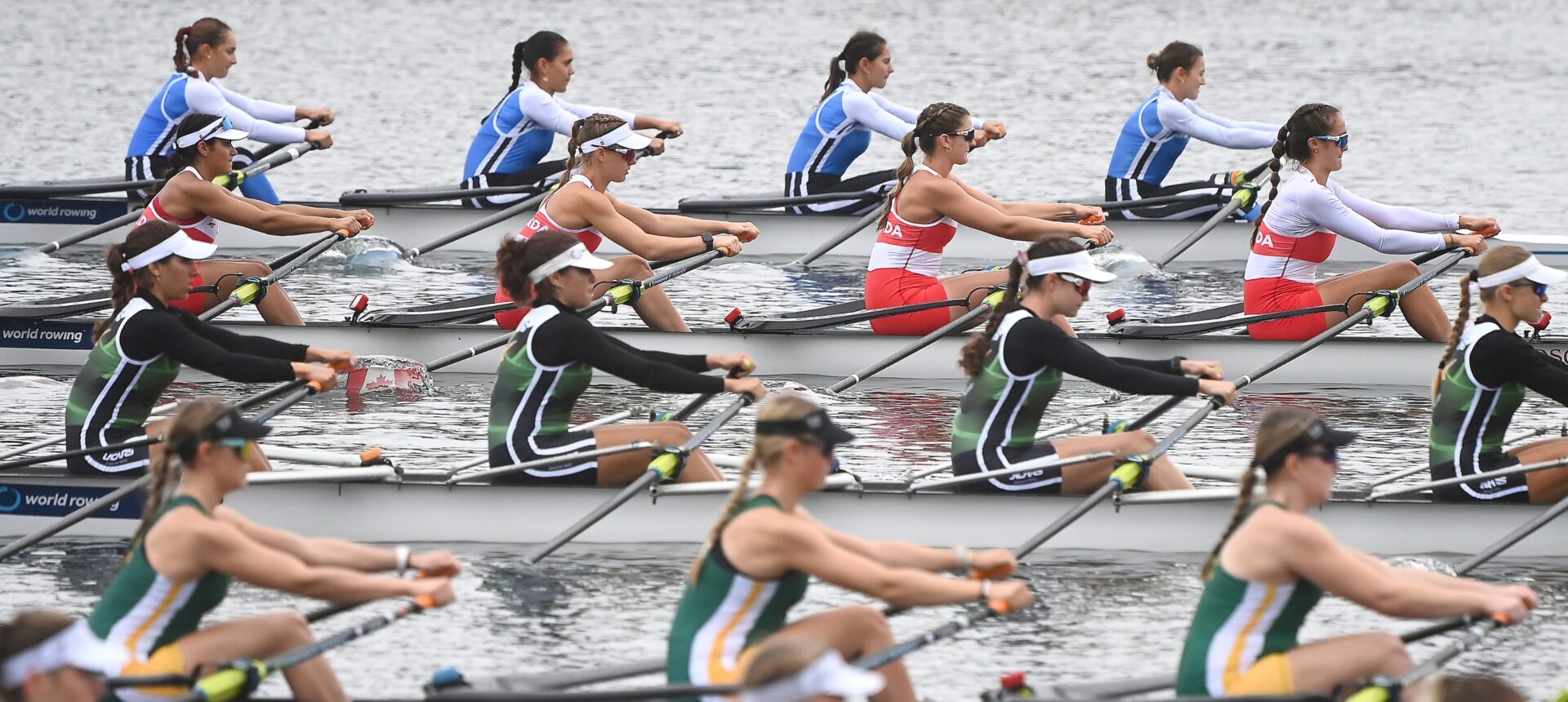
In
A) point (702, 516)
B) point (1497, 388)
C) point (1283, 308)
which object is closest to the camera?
point (1497, 388)

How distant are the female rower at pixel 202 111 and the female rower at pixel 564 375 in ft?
23.2

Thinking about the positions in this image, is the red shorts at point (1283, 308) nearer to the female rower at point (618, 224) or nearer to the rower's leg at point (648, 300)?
the female rower at point (618, 224)

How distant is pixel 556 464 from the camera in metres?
9.69

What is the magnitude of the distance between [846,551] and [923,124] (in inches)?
250

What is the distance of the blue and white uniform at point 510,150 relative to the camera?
17250 millimetres

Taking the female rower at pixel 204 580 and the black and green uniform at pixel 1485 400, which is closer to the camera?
the female rower at pixel 204 580

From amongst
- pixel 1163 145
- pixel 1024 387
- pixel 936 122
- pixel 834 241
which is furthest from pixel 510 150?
pixel 1024 387

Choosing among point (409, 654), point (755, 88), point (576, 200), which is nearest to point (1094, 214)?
point (576, 200)

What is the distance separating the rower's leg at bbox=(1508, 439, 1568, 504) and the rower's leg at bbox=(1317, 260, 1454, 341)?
3001mm

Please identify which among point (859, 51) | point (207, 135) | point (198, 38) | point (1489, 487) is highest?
point (859, 51)

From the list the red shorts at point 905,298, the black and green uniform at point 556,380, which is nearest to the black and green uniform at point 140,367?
the black and green uniform at point 556,380

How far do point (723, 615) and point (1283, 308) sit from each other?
7091 millimetres

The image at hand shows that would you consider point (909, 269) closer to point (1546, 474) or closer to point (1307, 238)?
point (1307, 238)

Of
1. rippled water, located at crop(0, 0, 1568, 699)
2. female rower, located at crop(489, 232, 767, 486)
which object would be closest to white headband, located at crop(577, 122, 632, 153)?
rippled water, located at crop(0, 0, 1568, 699)
